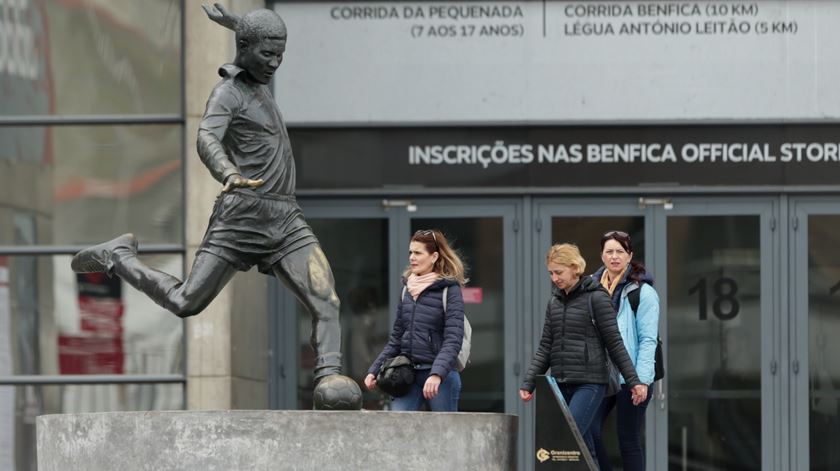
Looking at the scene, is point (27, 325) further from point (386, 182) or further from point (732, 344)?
point (732, 344)

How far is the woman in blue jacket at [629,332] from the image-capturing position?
1078 cm

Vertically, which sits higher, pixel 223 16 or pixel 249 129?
pixel 223 16

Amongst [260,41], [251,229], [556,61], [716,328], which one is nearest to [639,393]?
[251,229]

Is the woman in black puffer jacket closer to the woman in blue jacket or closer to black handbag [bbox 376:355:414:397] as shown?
the woman in blue jacket

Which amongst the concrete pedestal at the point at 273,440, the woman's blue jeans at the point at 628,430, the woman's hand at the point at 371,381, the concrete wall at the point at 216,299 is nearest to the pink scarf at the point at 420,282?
the woman's hand at the point at 371,381

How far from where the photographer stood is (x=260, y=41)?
937 cm

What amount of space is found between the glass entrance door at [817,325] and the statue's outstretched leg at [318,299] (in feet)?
21.6

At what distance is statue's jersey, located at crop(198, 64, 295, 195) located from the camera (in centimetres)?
936

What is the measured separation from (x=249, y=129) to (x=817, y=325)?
7011 mm

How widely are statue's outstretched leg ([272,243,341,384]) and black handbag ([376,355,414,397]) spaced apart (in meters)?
1.27

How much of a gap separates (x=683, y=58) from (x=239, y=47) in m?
6.62

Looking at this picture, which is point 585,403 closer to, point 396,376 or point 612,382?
point 612,382

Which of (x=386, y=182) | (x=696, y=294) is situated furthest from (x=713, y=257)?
(x=386, y=182)

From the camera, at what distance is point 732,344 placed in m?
15.2
